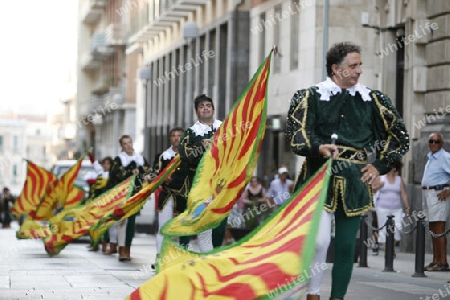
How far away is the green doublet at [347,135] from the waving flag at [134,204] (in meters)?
4.56

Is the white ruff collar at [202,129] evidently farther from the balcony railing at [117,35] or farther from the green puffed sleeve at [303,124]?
the balcony railing at [117,35]

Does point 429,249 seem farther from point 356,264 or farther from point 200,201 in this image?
point 200,201

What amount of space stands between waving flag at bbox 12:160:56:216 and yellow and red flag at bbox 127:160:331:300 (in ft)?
49.5

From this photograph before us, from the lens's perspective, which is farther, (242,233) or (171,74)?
(171,74)

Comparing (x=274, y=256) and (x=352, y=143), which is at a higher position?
(x=352, y=143)

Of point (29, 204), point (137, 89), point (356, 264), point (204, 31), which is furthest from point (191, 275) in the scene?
point (137, 89)

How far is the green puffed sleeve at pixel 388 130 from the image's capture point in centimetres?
882

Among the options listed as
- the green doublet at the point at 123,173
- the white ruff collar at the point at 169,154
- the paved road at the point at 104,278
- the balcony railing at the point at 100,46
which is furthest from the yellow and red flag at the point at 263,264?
the balcony railing at the point at 100,46

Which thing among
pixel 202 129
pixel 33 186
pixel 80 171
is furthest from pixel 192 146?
pixel 80 171

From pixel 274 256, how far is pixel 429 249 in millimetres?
12669

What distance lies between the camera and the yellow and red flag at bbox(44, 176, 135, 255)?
17.9 metres

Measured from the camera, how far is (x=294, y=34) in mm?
32375

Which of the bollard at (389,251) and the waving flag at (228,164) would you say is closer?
the waving flag at (228,164)

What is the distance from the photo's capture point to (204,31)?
43219 mm
